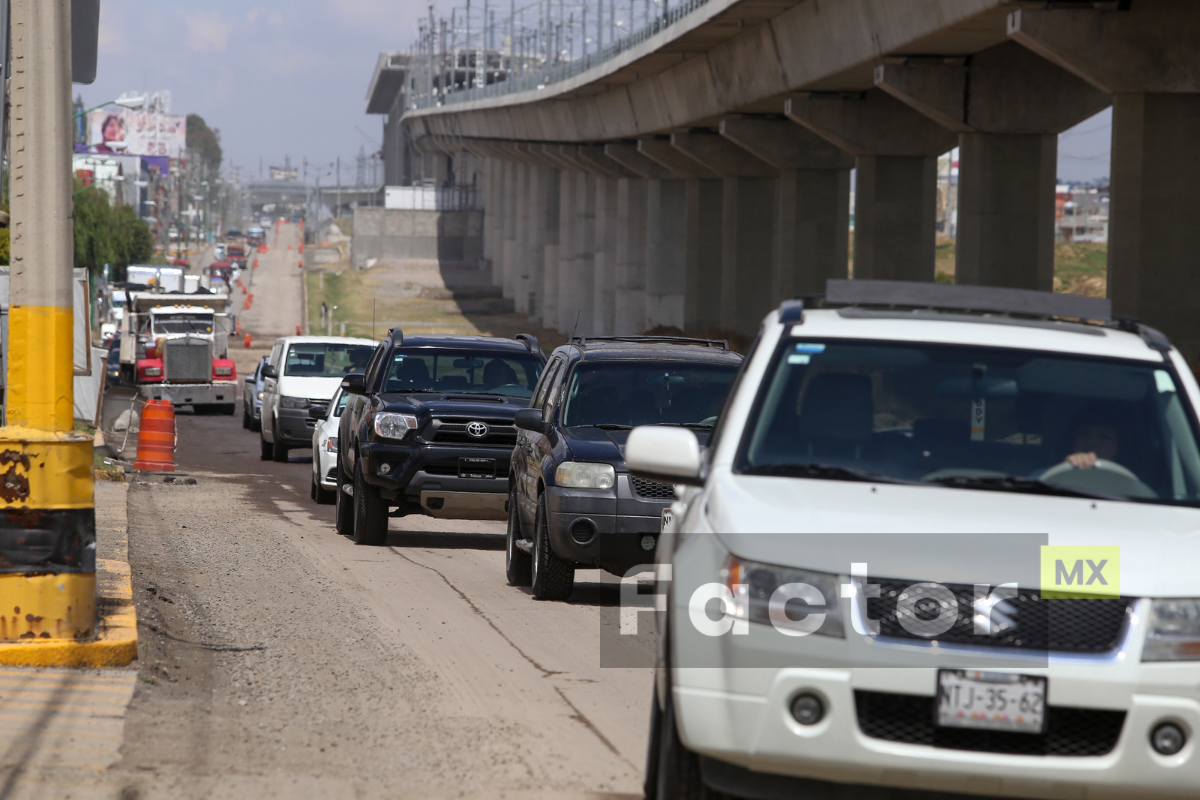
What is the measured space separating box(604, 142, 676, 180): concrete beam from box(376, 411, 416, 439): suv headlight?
47.1m

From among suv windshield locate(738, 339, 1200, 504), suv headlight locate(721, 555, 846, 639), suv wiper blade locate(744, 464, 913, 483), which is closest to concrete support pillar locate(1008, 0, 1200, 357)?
suv windshield locate(738, 339, 1200, 504)

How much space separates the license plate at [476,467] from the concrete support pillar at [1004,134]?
1740cm

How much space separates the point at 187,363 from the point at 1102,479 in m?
41.5

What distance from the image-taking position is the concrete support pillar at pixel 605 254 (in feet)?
243

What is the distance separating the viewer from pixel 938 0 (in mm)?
26266

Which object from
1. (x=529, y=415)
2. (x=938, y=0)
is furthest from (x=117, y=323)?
(x=529, y=415)

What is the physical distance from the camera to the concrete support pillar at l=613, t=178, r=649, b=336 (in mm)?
69438

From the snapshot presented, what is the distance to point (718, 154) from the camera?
5134cm

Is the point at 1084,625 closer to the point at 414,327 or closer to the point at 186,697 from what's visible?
the point at 186,697

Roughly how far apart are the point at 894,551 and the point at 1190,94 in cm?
2159

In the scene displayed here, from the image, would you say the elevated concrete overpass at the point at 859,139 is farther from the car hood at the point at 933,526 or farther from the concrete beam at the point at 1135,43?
the car hood at the point at 933,526

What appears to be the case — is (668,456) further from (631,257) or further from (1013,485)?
(631,257)

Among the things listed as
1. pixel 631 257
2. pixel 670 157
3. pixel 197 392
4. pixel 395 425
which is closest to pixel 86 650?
pixel 395 425

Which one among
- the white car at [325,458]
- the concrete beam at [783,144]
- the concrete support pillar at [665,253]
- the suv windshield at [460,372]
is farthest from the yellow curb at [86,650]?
the concrete support pillar at [665,253]
